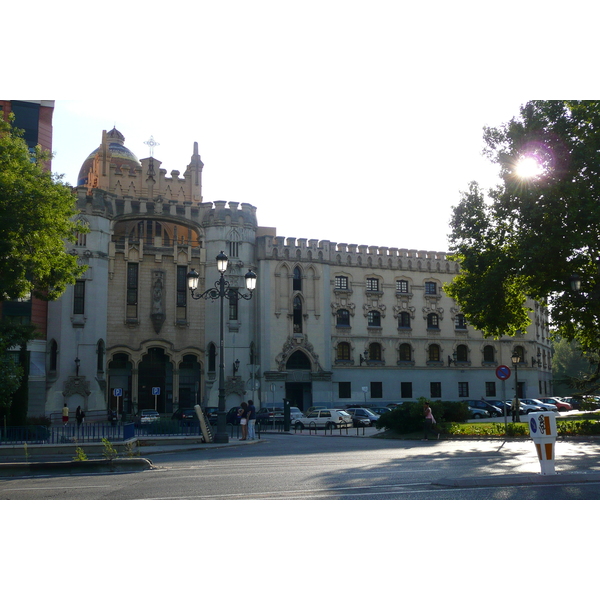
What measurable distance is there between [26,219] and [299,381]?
107 ft

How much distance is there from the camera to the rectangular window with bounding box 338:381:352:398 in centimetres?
5581

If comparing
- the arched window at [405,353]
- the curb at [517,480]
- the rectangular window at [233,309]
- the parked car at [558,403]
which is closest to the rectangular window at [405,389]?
the arched window at [405,353]

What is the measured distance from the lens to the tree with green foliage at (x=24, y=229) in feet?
79.4

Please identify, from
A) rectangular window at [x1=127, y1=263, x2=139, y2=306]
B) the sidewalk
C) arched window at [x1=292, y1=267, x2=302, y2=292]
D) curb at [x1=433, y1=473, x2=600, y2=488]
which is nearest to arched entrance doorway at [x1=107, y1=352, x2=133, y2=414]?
rectangular window at [x1=127, y1=263, x2=139, y2=306]

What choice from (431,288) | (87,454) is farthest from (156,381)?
(87,454)

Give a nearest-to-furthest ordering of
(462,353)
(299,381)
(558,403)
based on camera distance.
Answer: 1. (299,381)
2. (558,403)
3. (462,353)

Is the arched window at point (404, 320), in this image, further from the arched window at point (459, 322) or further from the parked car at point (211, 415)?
Result: the parked car at point (211, 415)

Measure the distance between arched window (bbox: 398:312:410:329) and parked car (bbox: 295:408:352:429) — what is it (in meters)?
19.3

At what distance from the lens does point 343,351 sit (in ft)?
187

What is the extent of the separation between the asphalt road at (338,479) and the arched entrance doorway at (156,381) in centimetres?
3260

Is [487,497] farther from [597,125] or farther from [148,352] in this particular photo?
[148,352]

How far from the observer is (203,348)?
52.5 m

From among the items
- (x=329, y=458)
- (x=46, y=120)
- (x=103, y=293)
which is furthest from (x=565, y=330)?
(x=46, y=120)

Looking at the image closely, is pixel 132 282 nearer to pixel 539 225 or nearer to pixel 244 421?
pixel 244 421
